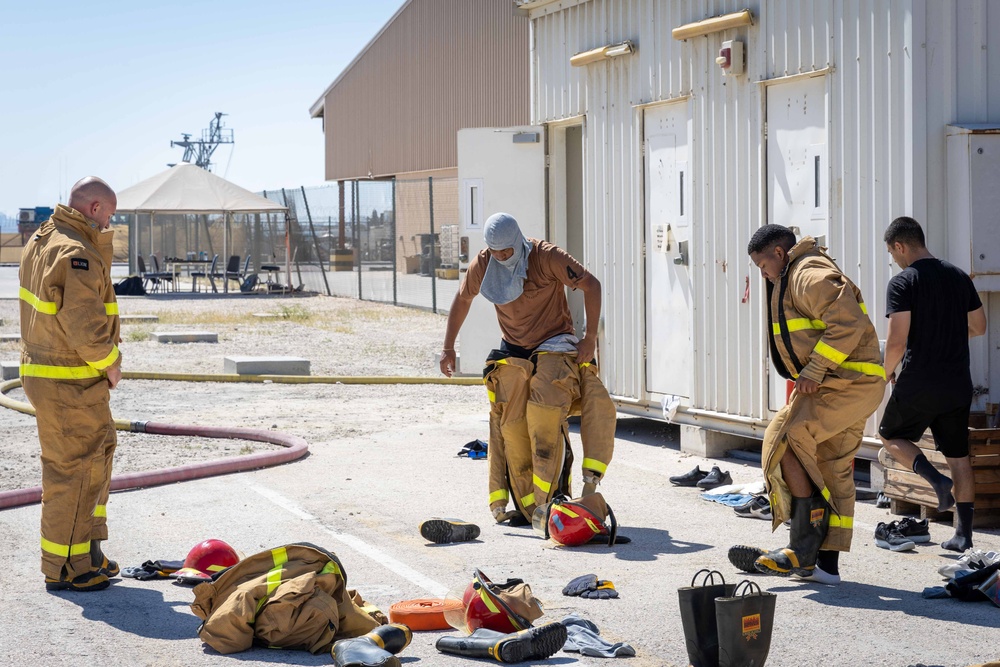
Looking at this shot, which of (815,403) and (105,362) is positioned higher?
(105,362)

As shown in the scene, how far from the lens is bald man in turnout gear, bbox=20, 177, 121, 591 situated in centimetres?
639

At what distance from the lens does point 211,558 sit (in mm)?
6621

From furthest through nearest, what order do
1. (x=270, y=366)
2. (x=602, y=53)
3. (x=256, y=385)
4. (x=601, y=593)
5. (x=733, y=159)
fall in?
(x=270, y=366) → (x=256, y=385) → (x=602, y=53) → (x=733, y=159) → (x=601, y=593)

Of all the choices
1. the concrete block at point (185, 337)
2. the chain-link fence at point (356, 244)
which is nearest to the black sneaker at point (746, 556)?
the concrete block at point (185, 337)

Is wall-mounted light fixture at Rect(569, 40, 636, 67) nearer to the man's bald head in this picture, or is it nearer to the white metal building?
the white metal building

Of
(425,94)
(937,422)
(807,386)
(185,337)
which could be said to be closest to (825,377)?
(807,386)

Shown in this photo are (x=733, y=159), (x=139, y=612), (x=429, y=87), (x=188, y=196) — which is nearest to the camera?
(x=139, y=612)

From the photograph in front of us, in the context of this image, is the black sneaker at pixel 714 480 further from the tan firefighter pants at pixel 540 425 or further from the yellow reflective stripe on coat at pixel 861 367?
the yellow reflective stripe on coat at pixel 861 367

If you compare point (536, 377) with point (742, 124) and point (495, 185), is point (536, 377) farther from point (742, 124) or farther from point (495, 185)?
point (495, 185)

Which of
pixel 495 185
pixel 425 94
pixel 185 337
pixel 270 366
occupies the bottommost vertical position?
pixel 270 366

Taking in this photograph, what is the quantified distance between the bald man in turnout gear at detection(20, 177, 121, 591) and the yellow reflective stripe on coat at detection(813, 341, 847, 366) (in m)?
3.56

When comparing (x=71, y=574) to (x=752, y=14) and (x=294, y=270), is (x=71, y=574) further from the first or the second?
(x=294, y=270)

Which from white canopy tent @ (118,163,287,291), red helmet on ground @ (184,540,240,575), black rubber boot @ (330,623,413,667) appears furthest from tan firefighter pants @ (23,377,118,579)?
white canopy tent @ (118,163,287,291)

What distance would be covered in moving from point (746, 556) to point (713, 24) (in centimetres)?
467
